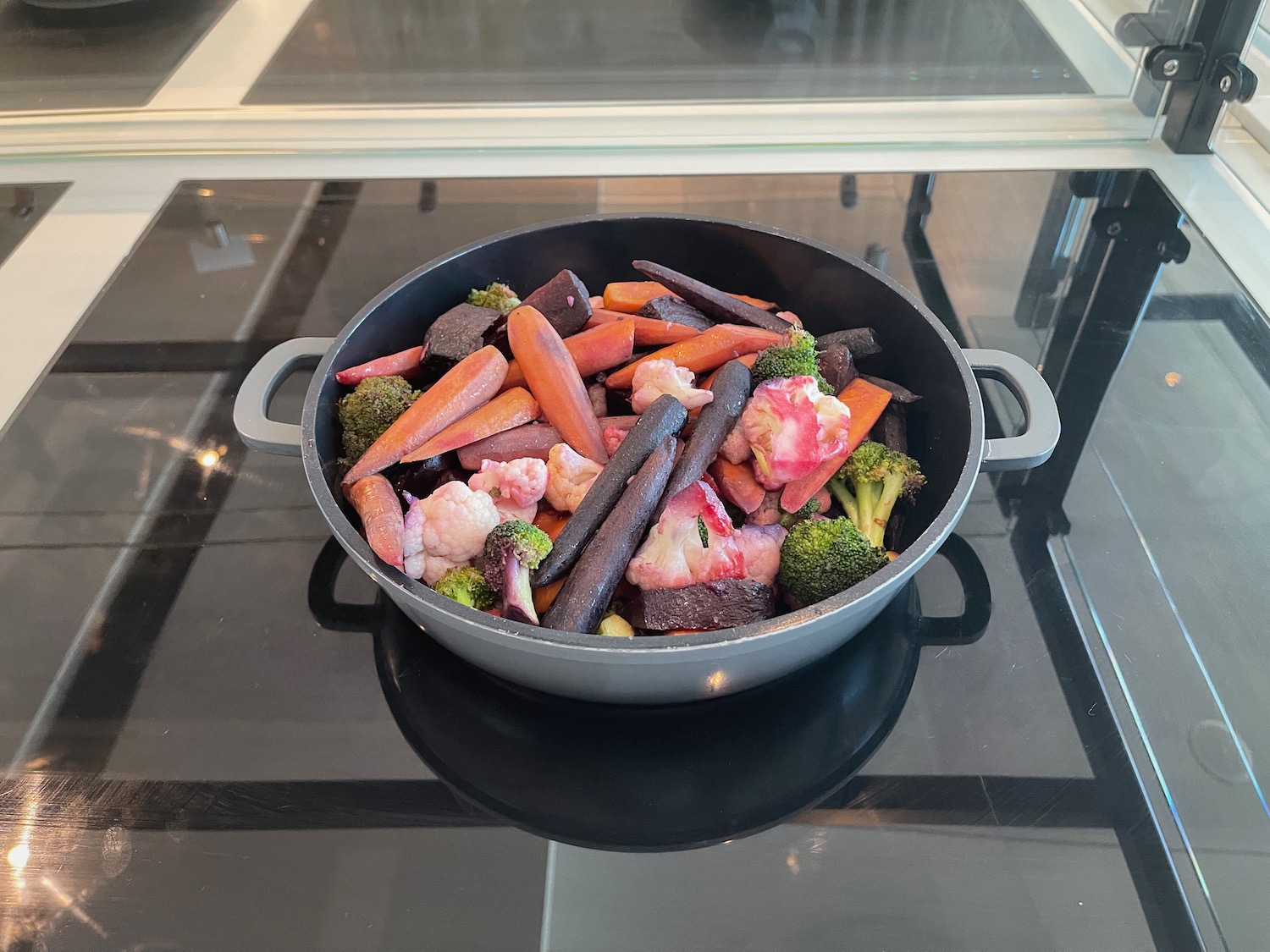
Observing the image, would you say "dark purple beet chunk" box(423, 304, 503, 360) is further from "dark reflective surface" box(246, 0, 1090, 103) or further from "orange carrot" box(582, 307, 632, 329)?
"dark reflective surface" box(246, 0, 1090, 103)

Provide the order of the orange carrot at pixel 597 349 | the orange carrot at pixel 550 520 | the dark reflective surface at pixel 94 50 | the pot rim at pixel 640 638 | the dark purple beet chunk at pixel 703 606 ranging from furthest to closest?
the dark reflective surface at pixel 94 50 < the orange carrot at pixel 597 349 < the orange carrot at pixel 550 520 < the dark purple beet chunk at pixel 703 606 < the pot rim at pixel 640 638

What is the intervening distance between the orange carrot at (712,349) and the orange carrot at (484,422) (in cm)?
10

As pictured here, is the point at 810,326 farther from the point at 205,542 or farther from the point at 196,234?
the point at 196,234

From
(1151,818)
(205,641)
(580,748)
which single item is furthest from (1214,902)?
(205,641)

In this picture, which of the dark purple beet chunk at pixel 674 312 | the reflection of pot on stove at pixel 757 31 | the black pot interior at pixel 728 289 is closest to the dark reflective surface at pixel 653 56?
the reflection of pot on stove at pixel 757 31

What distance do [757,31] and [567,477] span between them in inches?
42.9

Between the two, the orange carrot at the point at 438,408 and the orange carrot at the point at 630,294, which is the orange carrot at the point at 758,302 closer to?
the orange carrot at the point at 630,294

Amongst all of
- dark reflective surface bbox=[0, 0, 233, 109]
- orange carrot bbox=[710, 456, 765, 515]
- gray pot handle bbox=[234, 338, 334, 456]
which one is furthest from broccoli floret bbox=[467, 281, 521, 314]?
dark reflective surface bbox=[0, 0, 233, 109]

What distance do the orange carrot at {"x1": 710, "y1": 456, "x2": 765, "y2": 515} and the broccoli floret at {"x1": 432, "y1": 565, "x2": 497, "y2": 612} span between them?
0.81 feet

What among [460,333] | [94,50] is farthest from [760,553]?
[94,50]

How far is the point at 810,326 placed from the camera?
106 centimetres

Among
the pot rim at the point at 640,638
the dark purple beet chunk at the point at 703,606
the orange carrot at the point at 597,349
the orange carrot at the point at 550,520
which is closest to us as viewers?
the pot rim at the point at 640,638

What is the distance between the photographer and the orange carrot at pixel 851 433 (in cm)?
83

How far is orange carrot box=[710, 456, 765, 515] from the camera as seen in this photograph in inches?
33.0
